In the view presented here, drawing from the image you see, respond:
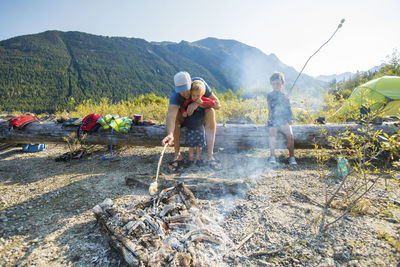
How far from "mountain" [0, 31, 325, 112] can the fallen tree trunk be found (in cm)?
2598

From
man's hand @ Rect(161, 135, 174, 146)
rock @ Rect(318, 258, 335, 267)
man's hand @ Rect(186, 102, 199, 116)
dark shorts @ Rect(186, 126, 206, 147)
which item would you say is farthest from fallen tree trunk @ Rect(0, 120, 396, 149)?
rock @ Rect(318, 258, 335, 267)

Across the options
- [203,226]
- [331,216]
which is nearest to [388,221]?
[331,216]

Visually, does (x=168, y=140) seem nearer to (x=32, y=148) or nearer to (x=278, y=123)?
(x=278, y=123)

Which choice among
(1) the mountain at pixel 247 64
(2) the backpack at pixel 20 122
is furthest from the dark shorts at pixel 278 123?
(1) the mountain at pixel 247 64

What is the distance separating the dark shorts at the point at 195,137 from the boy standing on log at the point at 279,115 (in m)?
1.20

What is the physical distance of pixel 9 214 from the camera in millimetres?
1914

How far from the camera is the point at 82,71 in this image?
59.1m

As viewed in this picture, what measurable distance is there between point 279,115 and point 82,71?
70366 millimetres

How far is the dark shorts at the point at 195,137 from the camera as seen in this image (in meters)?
3.01

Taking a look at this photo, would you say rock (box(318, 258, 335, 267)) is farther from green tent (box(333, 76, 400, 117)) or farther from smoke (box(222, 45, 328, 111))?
smoke (box(222, 45, 328, 111))

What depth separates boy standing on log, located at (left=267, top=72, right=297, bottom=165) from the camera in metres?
3.19

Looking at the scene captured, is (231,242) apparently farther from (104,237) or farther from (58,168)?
(58,168)

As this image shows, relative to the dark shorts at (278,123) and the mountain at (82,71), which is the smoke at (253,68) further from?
the dark shorts at (278,123)

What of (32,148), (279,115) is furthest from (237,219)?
(32,148)
